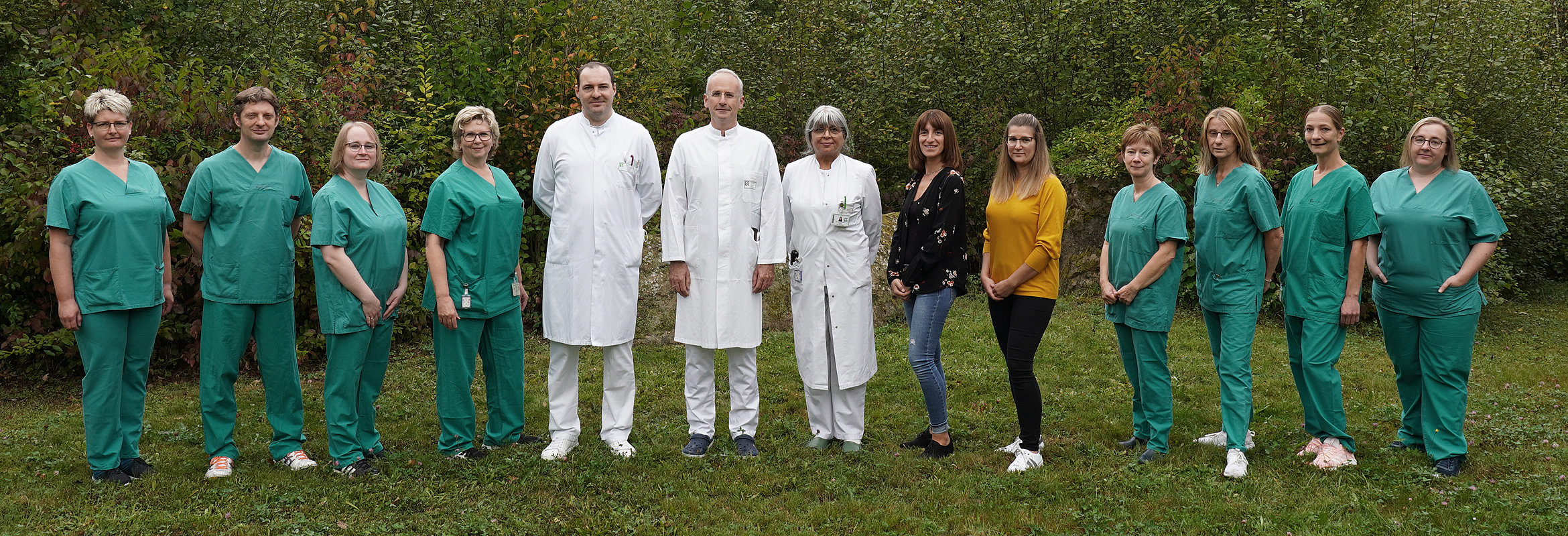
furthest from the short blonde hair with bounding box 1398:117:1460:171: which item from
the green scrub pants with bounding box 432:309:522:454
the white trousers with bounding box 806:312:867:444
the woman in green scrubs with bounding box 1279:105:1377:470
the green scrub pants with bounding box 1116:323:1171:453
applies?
the green scrub pants with bounding box 432:309:522:454

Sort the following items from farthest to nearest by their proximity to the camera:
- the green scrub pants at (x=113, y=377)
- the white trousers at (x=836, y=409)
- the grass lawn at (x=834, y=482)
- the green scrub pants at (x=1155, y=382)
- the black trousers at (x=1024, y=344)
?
the white trousers at (x=836, y=409) → the green scrub pants at (x=1155, y=382) → the black trousers at (x=1024, y=344) → the green scrub pants at (x=113, y=377) → the grass lawn at (x=834, y=482)

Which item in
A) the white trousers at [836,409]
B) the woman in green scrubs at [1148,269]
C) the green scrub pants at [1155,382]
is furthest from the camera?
the white trousers at [836,409]

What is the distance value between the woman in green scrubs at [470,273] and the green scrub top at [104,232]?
47.4 inches

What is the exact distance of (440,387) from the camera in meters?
4.85

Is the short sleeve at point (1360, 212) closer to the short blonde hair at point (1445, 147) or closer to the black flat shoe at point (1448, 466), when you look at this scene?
the short blonde hair at point (1445, 147)

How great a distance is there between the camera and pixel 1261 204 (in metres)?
4.61

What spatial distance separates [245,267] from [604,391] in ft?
5.80

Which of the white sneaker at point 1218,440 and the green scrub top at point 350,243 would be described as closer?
the green scrub top at point 350,243

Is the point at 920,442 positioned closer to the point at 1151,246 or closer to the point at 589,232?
the point at 1151,246

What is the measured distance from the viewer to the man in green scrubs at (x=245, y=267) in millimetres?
4453

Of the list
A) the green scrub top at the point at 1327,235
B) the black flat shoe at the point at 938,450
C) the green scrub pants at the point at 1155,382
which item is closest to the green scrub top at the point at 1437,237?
the green scrub top at the point at 1327,235

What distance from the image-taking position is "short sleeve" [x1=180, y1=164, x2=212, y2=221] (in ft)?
14.6

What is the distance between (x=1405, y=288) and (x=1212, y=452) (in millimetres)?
1219

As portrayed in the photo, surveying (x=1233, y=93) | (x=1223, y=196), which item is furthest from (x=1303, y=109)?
(x=1223, y=196)
